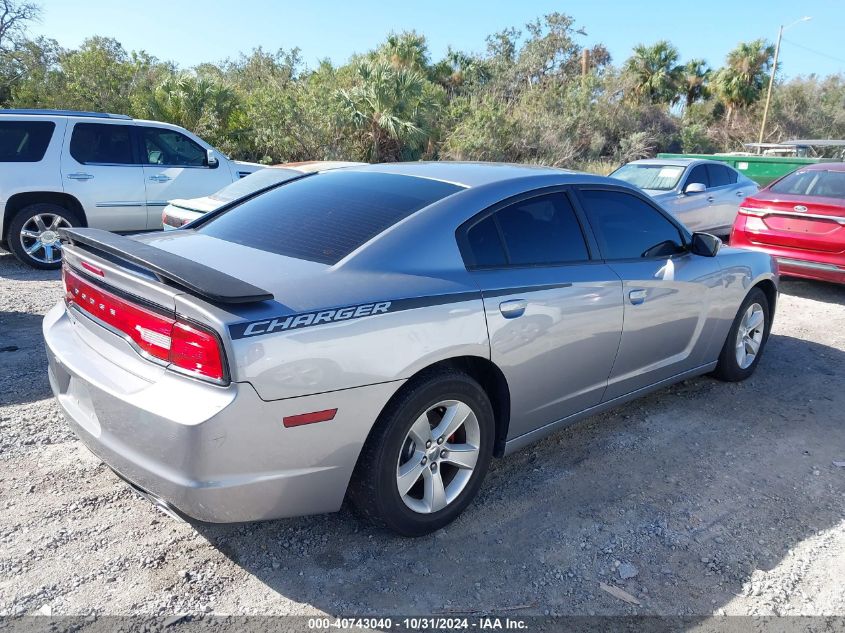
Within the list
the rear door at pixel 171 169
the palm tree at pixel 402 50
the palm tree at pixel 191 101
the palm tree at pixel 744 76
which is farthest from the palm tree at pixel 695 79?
the rear door at pixel 171 169

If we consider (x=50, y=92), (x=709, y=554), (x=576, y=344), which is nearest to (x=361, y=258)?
(x=576, y=344)

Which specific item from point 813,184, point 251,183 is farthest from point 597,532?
point 813,184

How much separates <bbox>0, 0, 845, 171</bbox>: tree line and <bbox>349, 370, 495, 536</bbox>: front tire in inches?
669

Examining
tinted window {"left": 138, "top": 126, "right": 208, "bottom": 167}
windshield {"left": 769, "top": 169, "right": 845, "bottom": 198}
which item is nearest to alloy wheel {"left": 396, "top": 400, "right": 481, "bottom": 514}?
windshield {"left": 769, "top": 169, "right": 845, "bottom": 198}

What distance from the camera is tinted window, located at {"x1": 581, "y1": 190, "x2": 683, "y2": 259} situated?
12.6 ft

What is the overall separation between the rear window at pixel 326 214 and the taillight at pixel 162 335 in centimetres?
69

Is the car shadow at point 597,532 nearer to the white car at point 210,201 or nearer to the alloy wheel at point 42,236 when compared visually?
the white car at point 210,201

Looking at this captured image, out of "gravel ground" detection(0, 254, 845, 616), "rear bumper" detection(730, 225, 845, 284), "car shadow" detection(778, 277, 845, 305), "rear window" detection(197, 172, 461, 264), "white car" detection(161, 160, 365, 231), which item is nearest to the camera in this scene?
"gravel ground" detection(0, 254, 845, 616)

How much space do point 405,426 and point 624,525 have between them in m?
1.26

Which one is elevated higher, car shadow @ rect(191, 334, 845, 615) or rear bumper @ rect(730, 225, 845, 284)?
rear bumper @ rect(730, 225, 845, 284)

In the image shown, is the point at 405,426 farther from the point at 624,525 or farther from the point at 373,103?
the point at 373,103

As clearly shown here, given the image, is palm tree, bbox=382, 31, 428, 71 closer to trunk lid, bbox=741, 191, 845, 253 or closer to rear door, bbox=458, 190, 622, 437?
trunk lid, bbox=741, 191, 845, 253

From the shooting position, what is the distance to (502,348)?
3086 millimetres

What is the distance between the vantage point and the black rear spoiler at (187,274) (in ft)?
7.59
